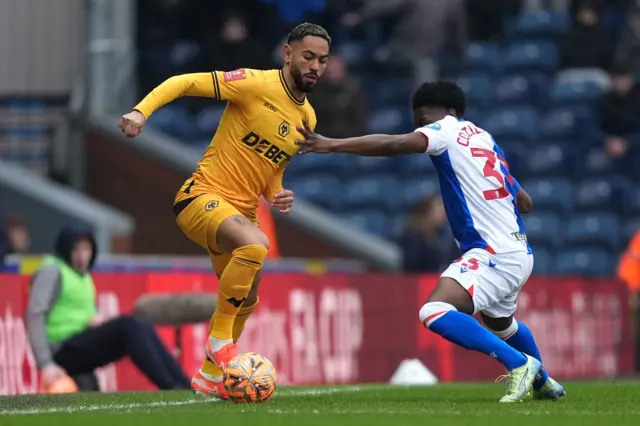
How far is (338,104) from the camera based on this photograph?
18.8 m

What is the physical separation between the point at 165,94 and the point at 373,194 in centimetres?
1061

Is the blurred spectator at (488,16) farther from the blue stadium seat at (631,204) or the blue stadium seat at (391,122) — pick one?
the blue stadium seat at (631,204)

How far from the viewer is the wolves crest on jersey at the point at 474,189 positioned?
8.53 meters

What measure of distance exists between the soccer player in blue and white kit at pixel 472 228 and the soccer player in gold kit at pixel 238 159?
42 centimetres

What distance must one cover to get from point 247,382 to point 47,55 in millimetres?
10971

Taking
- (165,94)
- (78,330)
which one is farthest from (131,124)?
(78,330)

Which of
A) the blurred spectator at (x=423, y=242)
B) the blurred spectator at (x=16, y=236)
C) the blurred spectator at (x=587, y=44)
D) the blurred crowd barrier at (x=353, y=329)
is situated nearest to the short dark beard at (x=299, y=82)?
the blurred crowd barrier at (x=353, y=329)

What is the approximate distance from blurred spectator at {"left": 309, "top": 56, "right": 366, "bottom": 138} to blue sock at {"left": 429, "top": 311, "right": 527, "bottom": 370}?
1047 cm

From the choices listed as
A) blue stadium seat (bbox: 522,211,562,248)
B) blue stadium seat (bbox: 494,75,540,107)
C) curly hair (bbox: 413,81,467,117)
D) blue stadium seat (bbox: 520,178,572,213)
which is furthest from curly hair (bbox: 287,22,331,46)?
blue stadium seat (bbox: 494,75,540,107)

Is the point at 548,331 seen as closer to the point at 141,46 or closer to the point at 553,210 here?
the point at 553,210

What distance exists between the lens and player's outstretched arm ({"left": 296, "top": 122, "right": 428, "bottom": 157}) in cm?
799

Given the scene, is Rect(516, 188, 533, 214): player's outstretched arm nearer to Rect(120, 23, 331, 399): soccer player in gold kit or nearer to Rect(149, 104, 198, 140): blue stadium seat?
Rect(120, 23, 331, 399): soccer player in gold kit

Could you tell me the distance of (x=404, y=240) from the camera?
1552 centimetres

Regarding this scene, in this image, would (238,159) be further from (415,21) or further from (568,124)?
(415,21)
